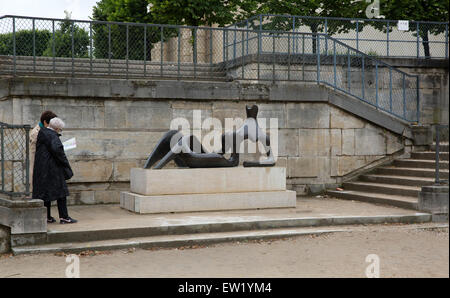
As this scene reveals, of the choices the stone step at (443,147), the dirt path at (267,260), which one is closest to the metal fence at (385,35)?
the stone step at (443,147)

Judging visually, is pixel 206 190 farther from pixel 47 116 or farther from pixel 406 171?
pixel 406 171

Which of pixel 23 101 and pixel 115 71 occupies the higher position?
pixel 115 71

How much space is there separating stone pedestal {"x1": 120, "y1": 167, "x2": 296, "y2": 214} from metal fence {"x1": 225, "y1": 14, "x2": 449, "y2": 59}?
7.78 meters

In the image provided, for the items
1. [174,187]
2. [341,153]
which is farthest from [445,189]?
[174,187]

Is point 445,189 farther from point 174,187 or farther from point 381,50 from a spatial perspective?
point 381,50

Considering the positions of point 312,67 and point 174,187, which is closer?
point 174,187

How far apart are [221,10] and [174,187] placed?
12259 mm

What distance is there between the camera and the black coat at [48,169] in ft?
29.7

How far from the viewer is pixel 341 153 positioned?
14203 mm

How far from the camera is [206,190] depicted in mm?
11062

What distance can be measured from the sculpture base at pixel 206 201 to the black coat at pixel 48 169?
1760 millimetres

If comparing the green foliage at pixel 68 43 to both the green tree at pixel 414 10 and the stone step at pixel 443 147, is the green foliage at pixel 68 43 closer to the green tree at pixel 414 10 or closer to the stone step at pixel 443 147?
the stone step at pixel 443 147

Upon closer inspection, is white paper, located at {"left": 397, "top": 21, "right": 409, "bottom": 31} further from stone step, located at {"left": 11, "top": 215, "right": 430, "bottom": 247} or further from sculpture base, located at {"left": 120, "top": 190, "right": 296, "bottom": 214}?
stone step, located at {"left": 11, "top": 215, "right": 430, "bottom": 247}

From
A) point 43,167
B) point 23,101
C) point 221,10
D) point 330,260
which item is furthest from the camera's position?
point 221,10
